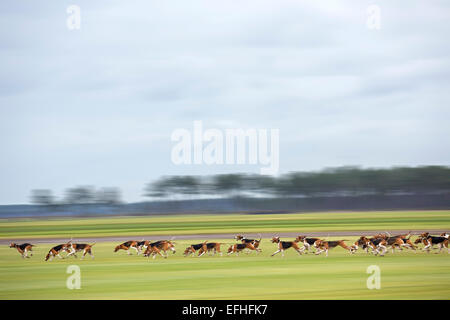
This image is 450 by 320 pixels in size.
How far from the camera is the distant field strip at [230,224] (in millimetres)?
40562

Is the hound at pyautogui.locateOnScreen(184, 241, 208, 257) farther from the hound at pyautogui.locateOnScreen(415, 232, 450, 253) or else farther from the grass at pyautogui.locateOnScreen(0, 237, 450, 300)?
the hound at pyautogui.locateOnScreen(415, 232, 450, 253)

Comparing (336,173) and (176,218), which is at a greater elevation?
(336,173)

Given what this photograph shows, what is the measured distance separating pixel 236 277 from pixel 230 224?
31.0 m

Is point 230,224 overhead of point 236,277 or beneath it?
beneath

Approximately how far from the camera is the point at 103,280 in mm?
15367

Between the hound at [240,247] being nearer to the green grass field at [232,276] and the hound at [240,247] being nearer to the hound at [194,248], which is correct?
the green grass field at [232,276]

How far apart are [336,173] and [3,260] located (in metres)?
38.9

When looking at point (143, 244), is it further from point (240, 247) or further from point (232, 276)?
point (232, 276)

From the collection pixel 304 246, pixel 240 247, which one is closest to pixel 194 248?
pixel 240 247

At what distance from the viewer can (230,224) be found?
1820 inches

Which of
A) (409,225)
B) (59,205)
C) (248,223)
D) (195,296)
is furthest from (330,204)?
(195,296)

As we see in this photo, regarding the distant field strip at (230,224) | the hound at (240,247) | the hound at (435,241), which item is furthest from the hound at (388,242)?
the distant field strip at (230,224)
